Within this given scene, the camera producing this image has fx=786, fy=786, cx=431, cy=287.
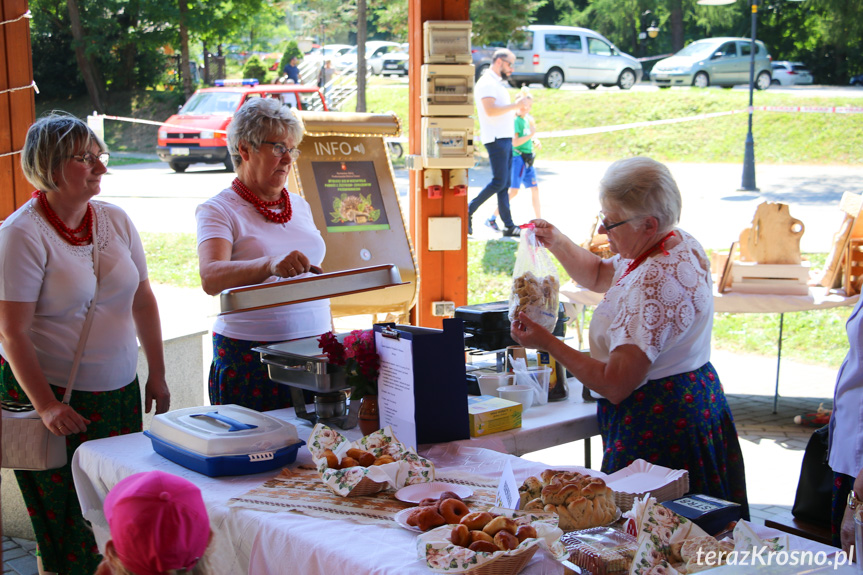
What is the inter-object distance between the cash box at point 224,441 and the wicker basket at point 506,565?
0.75 meters

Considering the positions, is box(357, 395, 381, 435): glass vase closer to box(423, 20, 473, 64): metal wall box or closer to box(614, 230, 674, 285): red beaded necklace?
box(614, 230, 674, 285): red beaded necklace

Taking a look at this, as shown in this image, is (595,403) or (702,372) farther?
(595,403)

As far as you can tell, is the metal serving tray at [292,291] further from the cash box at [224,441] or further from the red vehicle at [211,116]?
the red vehicle at [211,116]

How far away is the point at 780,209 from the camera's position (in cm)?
448

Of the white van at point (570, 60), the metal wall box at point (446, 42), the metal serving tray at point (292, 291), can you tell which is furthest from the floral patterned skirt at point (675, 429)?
the white van at point (570, 60)

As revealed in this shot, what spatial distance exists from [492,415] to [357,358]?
1.39 ft

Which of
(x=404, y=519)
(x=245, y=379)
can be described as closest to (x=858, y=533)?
(x=404, y=519)

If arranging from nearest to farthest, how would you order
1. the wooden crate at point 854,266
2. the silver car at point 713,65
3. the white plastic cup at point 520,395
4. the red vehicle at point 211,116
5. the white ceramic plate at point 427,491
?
the white ceramic plate at point 427,491 → the white plastic cup at point 520,395 → the wooden crate at point 854,266 → the red vehicle at point 211,116 → the silver car at point 713,65

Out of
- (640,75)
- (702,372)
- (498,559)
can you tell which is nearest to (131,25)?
(702,372)

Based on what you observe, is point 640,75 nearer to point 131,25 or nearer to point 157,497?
point 131,25

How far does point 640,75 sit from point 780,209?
13281 millimetres

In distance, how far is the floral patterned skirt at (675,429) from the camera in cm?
214

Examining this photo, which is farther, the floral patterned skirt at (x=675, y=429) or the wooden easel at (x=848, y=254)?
the wooden easel at (x=848, y=254)

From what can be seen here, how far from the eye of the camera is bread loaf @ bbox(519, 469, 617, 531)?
5.19ft
